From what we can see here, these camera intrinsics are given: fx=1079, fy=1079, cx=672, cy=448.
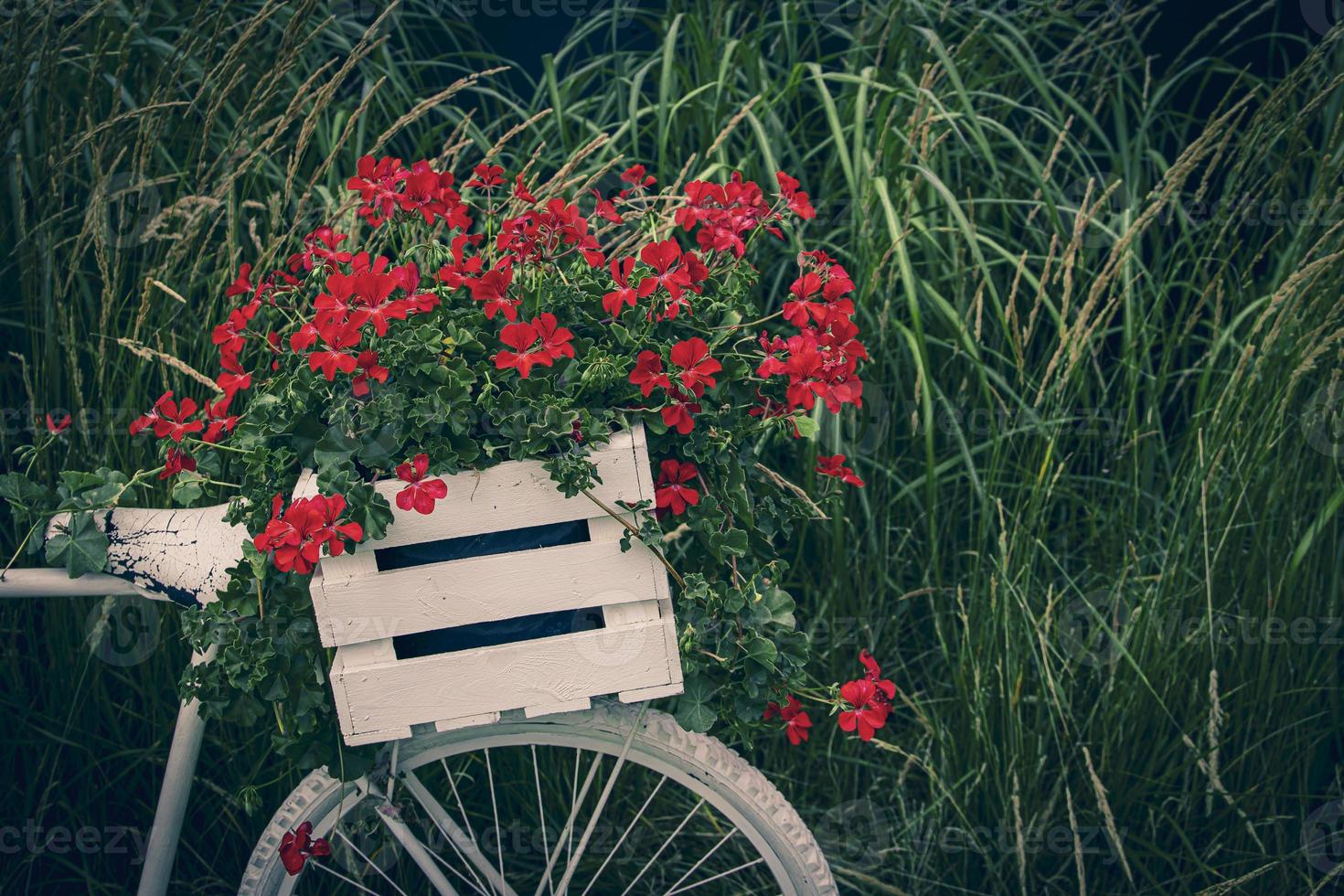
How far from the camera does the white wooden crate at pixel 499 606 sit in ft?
4.19

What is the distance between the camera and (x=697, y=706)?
140cm

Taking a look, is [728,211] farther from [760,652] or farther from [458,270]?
[760,652]

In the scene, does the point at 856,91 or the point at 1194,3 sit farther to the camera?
the point at 1194,3

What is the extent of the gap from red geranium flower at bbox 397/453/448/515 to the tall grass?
2.75 feet

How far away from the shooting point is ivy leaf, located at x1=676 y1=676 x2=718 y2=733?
139 centimetres

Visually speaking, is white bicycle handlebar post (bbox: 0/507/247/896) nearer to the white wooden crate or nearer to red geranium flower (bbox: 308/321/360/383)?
the white wooden crate

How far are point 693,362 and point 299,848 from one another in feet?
2.87

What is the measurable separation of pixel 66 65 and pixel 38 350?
26.8 inches

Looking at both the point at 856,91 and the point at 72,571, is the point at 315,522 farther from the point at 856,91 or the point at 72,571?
the point at 856,91

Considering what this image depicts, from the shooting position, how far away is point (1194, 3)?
2.81m

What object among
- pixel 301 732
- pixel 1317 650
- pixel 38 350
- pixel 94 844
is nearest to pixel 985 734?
pixel 1317 650

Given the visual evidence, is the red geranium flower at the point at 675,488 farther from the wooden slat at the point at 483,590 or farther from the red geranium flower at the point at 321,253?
the red geranium flower at the point at 321,253

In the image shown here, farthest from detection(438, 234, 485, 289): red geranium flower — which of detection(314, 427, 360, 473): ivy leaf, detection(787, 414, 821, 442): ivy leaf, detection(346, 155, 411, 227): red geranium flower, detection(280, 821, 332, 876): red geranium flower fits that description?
detection(280, 821, 332, 876): red geranium flower

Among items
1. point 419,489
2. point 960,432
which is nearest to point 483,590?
point 419,489
